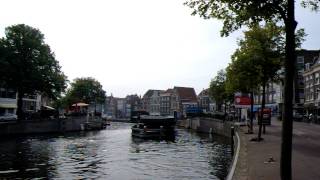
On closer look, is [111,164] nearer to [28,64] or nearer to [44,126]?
[28,64]

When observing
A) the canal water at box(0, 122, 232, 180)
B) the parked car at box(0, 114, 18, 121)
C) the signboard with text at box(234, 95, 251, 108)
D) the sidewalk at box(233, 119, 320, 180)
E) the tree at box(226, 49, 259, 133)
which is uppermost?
the tree at box(226, 49, 259, 133)

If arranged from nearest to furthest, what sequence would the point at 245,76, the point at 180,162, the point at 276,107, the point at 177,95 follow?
the point at 180,162, the point at 245,76, the point at 276,107, the point at 177,95

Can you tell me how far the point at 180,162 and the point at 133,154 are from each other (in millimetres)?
7272

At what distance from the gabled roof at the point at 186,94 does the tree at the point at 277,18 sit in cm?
17388

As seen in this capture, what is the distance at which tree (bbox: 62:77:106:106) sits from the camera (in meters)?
149

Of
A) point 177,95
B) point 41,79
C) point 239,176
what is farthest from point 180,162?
point 177,95

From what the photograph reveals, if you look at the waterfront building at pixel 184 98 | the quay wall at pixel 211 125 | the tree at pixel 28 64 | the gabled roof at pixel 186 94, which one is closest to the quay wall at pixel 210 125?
the quay wall at pixel 211 125

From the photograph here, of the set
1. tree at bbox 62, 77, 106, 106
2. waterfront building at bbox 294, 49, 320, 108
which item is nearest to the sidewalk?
waterfront building at bbox 294, 49, 320, 108

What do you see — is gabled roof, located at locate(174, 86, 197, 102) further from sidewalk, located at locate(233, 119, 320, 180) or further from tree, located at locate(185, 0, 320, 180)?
tree, located at locate(185, 0, 320, 180)

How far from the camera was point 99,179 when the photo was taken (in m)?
26.2

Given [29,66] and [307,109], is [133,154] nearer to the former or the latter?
[29,66]

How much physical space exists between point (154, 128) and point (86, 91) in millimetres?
86591

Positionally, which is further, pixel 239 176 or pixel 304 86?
pixel 304 86

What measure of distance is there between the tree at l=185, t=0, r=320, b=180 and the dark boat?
49402 millimetres
